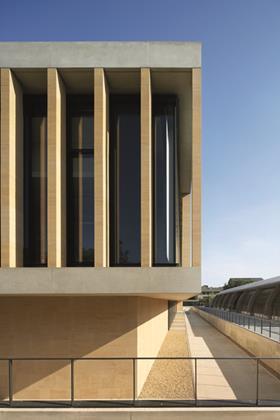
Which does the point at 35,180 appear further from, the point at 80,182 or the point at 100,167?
the point at 100,167

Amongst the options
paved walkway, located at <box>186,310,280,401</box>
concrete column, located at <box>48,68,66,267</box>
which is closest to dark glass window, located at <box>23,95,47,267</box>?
concrete column, located at <box>48,68,66,267</box>

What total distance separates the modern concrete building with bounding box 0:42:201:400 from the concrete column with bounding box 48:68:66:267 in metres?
0.03

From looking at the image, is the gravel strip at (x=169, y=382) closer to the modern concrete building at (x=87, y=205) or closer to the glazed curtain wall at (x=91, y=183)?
the modern concrete building at (x=87, y=205)

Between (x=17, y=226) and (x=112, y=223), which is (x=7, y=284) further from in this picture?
(x=112, y=223)

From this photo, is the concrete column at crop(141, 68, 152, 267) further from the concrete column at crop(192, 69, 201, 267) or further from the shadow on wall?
the shadow on wall

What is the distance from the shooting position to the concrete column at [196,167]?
37.2 feet

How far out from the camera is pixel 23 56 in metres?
11.3

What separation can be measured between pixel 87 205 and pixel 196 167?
3686mm

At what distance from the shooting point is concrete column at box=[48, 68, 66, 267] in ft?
36.3

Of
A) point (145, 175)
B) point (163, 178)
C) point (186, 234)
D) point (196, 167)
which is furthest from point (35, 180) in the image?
point (186, 234)

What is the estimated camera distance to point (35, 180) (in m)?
12.6

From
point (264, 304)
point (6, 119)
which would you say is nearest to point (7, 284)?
point (6, 119)

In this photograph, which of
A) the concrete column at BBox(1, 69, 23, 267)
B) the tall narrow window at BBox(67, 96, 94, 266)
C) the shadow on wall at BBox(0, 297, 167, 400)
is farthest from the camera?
the tall narrow window at BBox(67, 96, 94, 266)

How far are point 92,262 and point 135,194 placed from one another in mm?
2572
